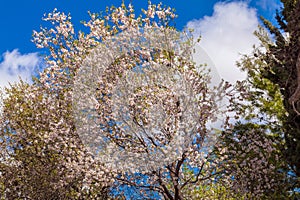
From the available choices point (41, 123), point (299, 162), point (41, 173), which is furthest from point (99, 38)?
point (299, 162)

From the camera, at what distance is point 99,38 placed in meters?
14.1

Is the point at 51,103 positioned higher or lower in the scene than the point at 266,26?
lower

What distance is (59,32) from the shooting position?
15.0 meters

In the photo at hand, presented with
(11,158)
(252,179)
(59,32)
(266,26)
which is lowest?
(252,179)

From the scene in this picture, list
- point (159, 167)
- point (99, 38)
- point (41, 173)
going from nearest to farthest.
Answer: point (159, 167)
point (41, 173)
point (99, 38)

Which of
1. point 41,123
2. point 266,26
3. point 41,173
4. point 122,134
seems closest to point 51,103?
point 41,123

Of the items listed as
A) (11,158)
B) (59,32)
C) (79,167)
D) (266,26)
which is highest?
(266,26)

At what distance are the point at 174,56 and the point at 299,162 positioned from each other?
5.42 m

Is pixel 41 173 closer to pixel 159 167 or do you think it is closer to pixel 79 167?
pixel 79 167

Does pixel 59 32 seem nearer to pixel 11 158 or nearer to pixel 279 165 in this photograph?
pixel 11 158

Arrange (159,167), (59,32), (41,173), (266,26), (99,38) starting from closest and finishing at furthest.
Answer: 1. (159,167)
2. (41,173)
3. (99,38)
4. (59,32)
5. (266,26)

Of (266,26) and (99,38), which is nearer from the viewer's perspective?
(99,38)

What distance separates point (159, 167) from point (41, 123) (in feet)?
18.5

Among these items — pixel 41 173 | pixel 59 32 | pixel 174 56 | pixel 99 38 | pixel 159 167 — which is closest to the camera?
pixel 159 167
